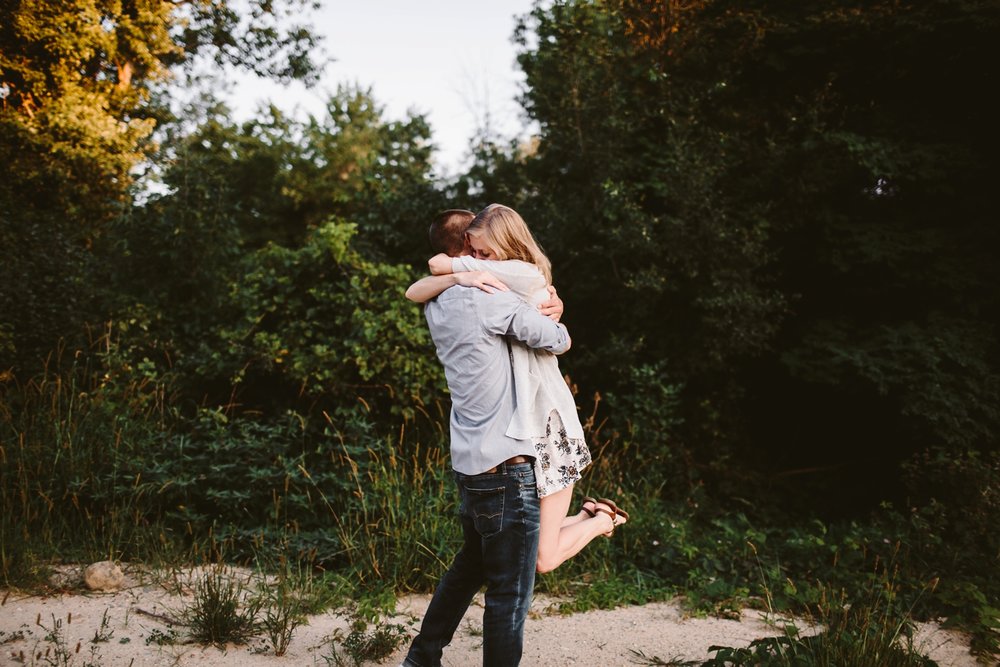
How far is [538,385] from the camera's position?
260 cm

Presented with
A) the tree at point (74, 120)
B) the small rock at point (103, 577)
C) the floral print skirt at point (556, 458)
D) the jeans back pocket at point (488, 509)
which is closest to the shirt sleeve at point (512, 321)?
the floral print skirt at point (556, 458)

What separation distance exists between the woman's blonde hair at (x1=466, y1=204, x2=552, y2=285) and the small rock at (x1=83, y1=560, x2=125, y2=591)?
2950 millimetres

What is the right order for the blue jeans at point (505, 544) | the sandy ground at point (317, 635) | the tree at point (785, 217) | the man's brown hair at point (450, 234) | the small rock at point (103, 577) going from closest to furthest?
the blue jeans at point (505, 544) < the man's brown hair at point (450, 234) < the sandy ground at point (317, 635) < the small rock at point (103, 577) < the tree at point (785, 217)

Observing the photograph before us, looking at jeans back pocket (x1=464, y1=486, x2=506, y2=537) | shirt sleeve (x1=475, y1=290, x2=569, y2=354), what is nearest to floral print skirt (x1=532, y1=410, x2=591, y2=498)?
jeans back pocket (x1=464, y1=486, x2=506, y2=537)

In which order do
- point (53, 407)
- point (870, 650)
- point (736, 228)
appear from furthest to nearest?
point (736, 228)
point (53, 407)
point (870, 650)

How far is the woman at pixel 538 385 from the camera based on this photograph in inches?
101

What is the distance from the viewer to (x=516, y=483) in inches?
96.3

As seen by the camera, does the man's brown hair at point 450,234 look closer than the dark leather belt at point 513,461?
No

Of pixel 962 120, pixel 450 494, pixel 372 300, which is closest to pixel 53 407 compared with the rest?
pixel 372 300

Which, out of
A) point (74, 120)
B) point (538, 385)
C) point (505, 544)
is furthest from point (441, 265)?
point (74, 120)

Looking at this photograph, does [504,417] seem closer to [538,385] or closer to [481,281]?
[538,385]

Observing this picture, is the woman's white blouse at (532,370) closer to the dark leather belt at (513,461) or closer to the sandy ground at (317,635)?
the dark leather belt at (513,461)

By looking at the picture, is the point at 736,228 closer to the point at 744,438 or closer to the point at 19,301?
the point at 744,438

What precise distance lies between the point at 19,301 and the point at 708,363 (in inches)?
244
